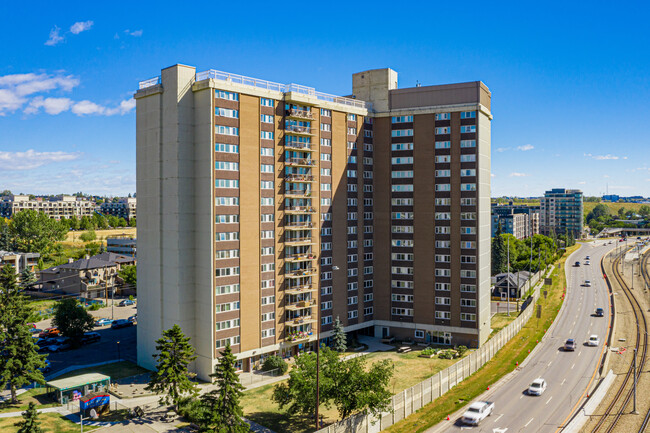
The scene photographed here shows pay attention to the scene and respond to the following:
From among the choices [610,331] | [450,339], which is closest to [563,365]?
[450,339]

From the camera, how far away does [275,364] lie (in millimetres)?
72062

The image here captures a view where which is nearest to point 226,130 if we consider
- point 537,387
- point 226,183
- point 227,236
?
point 226,183

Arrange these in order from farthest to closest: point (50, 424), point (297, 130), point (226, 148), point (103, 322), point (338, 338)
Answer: point (103, 322)
point (338, 338)
point (297, 130)
point (226, 148)
point (50, 424)

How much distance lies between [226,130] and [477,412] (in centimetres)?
4988

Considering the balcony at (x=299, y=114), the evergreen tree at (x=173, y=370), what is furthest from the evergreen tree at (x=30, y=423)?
the balcony at (x=299, y=114)

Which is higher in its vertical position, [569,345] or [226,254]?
[226,254]

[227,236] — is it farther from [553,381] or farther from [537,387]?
[553,381]

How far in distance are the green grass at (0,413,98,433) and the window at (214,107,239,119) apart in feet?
141

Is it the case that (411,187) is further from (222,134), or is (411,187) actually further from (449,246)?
(222,134)

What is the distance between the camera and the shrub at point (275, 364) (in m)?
72.1

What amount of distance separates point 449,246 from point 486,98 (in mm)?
28955

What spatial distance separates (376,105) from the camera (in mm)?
92750

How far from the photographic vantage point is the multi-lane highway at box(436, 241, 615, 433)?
54344 mm

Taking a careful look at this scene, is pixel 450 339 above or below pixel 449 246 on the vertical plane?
below
